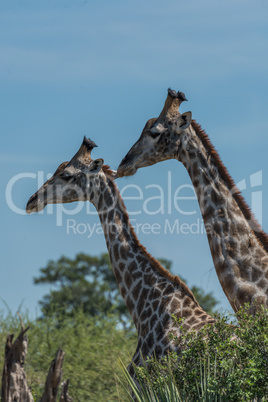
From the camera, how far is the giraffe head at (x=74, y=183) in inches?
417

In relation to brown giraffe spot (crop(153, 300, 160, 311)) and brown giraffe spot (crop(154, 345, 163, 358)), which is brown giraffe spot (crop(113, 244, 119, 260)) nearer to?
brown giraffe spot (crop(153, 300, 160, 311))

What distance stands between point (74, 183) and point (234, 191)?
2347 millimetres

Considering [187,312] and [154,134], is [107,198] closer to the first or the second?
[154,134]

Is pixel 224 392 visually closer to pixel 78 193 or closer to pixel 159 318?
pixel 159 318

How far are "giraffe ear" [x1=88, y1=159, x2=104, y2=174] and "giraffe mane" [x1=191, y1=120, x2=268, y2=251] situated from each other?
147 cm

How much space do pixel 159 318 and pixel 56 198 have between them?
273 cm

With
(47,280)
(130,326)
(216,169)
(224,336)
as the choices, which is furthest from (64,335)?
(47,280)

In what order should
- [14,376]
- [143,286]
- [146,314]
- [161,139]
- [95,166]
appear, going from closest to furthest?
[14,376] < [146,314] < [143,286] < [161,139] < [95,166]

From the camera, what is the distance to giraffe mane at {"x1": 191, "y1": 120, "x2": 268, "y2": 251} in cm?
957

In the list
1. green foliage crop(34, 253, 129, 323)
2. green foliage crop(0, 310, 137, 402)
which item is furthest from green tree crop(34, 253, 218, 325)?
green foliage crop(0, 310, 137, 402)

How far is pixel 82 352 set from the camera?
58.7 ft

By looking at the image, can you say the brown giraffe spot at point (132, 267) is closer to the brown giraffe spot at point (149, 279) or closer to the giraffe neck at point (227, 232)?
the brown giraffe spot at point (149, 279)

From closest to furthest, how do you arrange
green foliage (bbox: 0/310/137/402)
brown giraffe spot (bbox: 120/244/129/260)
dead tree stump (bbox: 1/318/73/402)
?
dead tree stump (bbox: 1/318/73/402)
brown giraffe spot (bbox: 120/244/129/260)
green foliage (bbox: 0/310/137/402)

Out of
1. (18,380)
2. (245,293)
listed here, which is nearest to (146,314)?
(245,293)
